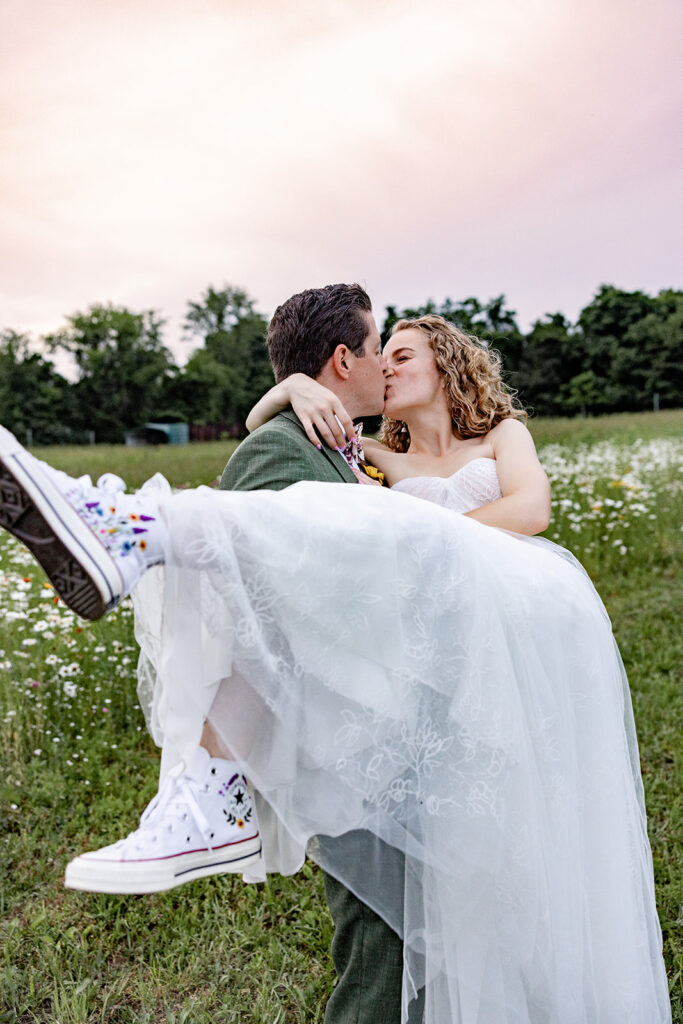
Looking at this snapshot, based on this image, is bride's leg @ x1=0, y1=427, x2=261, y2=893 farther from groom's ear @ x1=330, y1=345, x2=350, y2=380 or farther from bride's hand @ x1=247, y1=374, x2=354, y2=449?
groom's ear @ x1=330, y1=345, x2=350, y2=380

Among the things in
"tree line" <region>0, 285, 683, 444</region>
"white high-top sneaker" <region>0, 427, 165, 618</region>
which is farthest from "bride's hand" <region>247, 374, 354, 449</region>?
"tree line" <region>0, 285, 683, 444</region>

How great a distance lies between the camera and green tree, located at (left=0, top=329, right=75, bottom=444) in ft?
108

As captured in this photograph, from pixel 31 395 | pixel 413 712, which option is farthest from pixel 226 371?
pixel 413 712

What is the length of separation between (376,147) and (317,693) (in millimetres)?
4448

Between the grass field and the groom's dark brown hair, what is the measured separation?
1.91 metres

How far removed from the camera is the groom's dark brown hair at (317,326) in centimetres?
253

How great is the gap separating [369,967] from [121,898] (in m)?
1.26

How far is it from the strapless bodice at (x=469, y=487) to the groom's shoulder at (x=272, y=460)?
2.61ft

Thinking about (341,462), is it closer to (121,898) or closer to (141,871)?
(141,871)

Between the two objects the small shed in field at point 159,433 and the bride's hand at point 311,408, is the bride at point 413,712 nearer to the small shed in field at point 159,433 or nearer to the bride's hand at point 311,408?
the bride's hand at point 311,408

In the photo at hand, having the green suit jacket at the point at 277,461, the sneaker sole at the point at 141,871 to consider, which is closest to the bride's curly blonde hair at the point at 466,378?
the green suit jacket at the point at 277,461

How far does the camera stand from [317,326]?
252 centimetres

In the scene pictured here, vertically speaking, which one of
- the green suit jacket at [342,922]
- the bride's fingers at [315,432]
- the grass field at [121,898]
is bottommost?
the grass field at [121,898]

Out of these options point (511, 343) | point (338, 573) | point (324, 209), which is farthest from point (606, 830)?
point (511, 343)
